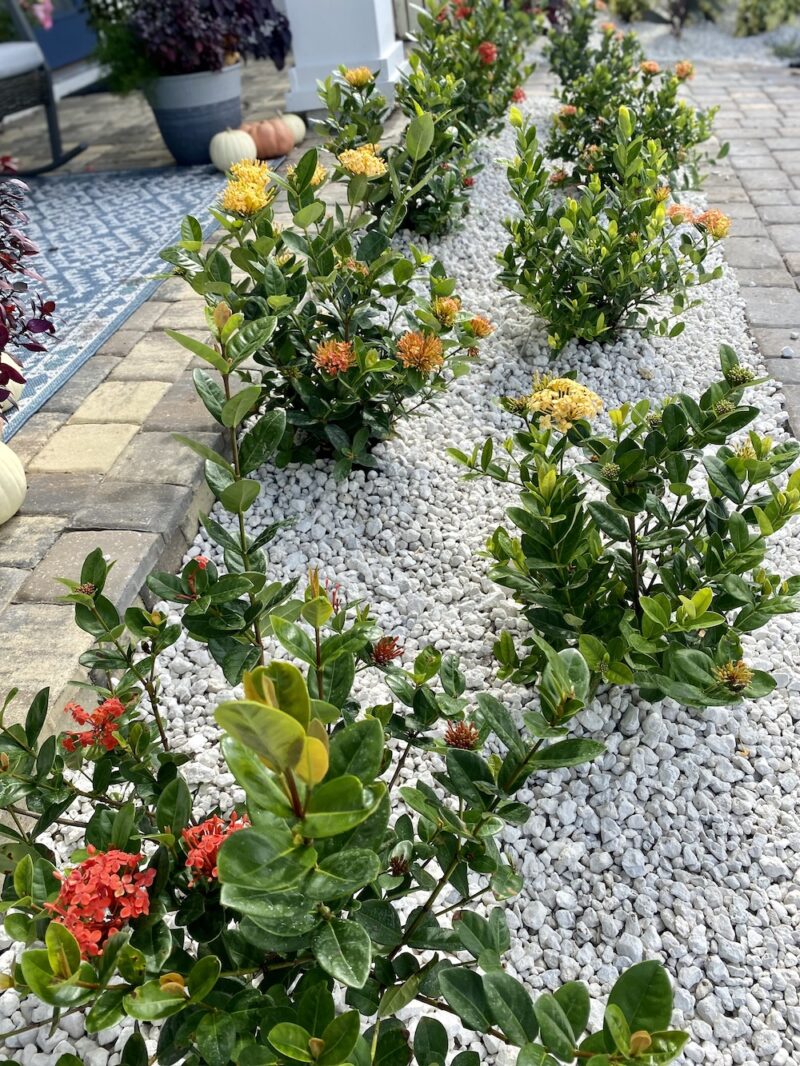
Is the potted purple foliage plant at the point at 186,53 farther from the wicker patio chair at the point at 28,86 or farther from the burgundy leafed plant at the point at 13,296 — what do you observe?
the burgundy leafed plant at the point at 13,296

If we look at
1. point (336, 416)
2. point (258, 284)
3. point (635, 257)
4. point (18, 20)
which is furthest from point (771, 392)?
point (18, 20)

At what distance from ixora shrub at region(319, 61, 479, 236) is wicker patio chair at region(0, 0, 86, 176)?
2.26 m

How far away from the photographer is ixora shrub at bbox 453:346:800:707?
1386mm

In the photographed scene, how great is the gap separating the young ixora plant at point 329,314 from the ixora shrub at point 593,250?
1.96ft

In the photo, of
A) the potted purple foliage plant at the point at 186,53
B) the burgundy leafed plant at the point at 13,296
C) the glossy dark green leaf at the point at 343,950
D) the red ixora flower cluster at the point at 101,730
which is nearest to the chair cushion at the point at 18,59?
the potted purple foliage plant at the point at 186,53

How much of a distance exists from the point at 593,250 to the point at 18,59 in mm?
3632

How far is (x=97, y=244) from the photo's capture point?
12.4ft

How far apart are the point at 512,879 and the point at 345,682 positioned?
1.06 feet

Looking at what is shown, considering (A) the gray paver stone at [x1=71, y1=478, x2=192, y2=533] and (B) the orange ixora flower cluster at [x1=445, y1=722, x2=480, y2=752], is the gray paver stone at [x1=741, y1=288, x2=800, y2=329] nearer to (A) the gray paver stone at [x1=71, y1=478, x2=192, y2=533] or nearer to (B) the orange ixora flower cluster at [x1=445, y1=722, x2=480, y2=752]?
(A) the gray paver stone at [x1=71, y1=478, x2=192, y2=533]

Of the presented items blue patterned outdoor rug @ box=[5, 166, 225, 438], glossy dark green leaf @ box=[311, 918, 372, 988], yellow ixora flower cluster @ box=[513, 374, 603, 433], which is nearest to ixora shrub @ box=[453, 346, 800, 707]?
yellow ixora flower cluster @ box=[513, 374, 603, 433]

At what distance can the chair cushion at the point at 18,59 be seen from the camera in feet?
14.8

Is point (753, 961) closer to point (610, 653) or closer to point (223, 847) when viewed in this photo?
point (610, 653)

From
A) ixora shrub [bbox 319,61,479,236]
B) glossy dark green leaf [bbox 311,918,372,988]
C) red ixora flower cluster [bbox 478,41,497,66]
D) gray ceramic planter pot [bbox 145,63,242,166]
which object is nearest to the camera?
glossy dark green leaf [bbox 311,918,372,988]

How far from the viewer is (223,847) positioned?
2.43 ft
